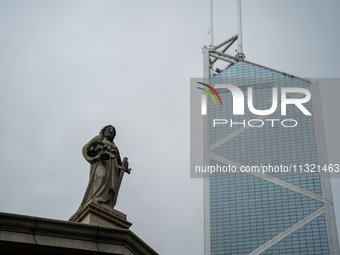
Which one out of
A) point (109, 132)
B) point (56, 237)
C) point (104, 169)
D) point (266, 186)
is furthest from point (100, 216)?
point (266, 186)

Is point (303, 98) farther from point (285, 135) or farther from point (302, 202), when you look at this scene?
point (302, 202)

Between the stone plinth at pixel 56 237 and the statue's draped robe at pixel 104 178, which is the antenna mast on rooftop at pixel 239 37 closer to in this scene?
the statue's draped robe at pixel 104 178

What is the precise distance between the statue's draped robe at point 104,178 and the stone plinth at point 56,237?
1.51 meters

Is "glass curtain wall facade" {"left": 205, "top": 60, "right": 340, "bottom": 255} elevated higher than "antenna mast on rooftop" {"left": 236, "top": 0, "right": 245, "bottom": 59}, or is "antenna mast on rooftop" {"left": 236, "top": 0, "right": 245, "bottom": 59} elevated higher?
"antenna mast on rooftop" {"left": 236, "top": 0, "right": 245, "bottom": 59}

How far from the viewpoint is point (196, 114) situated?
12481 centimetres

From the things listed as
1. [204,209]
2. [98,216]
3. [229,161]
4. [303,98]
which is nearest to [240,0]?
[303,98]

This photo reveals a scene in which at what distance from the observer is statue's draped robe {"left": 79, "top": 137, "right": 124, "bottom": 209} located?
52.2 feet

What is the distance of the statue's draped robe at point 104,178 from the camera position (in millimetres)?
15909

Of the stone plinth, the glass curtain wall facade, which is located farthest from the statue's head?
the glass curtain wall facade

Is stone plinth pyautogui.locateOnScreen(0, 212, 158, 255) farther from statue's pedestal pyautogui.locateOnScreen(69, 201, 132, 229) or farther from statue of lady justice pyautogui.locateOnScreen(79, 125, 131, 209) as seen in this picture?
statue of lady justice pyautogui.locateOnScreen(79, 125, 131, 209)

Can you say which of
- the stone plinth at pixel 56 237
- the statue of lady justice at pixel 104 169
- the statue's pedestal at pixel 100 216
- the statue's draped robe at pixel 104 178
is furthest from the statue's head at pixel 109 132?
the stone plinth at pixel 56 237

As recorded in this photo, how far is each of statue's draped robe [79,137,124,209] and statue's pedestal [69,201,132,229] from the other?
0.30m

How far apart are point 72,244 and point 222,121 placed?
105879 mm

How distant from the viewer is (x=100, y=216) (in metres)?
15.2
